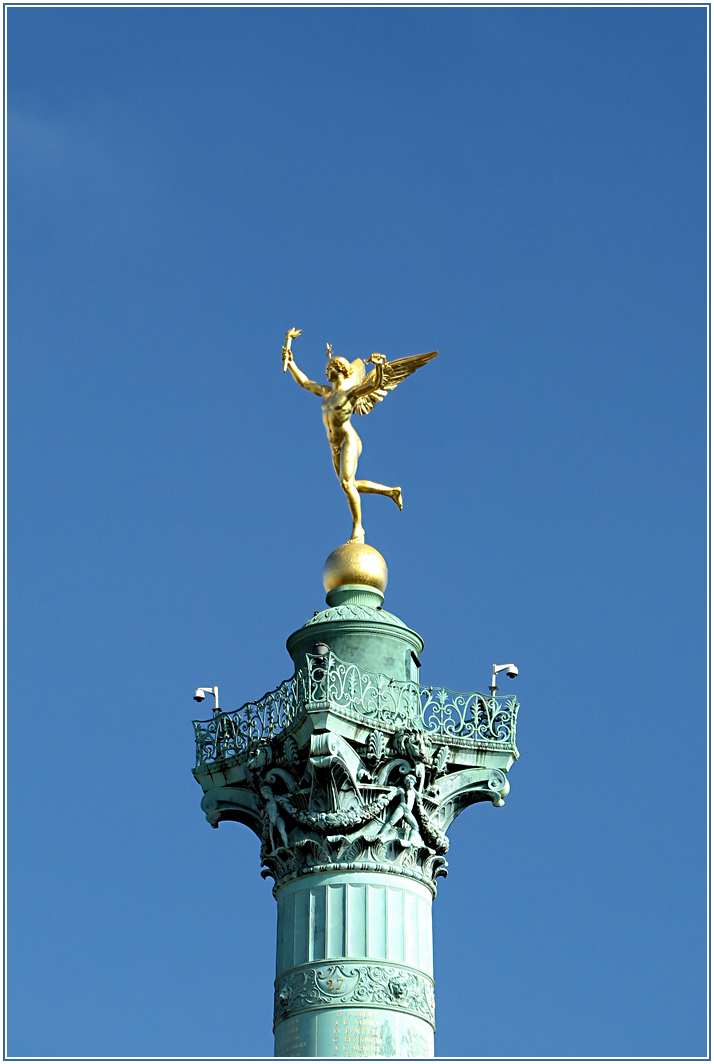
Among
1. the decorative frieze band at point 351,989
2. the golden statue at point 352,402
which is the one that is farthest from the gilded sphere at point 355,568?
the decorative frieze band at point 351,989

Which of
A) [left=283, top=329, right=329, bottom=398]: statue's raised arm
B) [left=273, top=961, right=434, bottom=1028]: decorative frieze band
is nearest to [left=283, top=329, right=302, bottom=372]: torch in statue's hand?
[left=283, top=329, right=329, bottom=398]: statue's raised arm

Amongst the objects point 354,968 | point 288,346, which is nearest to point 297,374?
point 288,346

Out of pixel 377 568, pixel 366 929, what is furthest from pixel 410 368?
pixel 366 929

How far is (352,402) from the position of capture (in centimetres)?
3341

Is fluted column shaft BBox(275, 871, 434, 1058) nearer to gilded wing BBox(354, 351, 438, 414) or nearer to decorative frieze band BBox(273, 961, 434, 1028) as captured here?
decorative frieze band BBox(273, 961, 434, 1028)

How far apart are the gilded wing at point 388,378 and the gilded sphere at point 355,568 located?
2679mm

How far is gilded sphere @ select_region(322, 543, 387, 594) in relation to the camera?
105 ft

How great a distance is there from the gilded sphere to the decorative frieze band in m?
6.85

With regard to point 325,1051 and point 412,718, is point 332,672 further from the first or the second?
point 325,1051

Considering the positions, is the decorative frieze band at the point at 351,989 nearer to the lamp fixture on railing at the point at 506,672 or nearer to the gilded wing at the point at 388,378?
the lamp fixture on railing at the point at 506,672

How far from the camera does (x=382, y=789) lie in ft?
95.7

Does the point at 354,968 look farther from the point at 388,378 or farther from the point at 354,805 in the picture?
the point at 388,378

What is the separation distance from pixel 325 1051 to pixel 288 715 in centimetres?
523

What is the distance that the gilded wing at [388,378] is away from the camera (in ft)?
110
